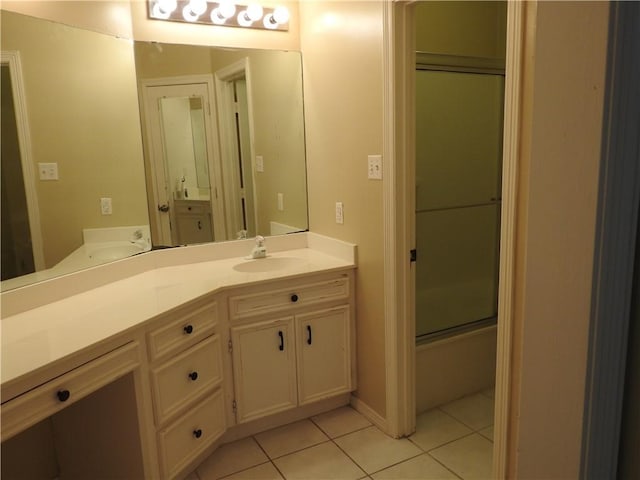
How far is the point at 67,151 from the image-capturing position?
6.67ft

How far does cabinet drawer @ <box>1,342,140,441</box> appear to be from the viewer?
1.29 meters

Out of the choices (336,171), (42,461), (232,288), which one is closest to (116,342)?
(232,288)

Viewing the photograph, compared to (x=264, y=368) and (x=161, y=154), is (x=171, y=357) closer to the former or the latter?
(x=264, y=368)

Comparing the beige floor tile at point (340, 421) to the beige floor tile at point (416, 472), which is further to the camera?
the beige floor tile at point (340, 421)

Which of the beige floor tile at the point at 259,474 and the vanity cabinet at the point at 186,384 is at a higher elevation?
the vanity cabinet at the point at 186,384

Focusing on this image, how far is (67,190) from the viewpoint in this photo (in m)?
2.04

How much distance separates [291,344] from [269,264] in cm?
48

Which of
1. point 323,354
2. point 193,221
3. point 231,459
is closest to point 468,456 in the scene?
point 323,354

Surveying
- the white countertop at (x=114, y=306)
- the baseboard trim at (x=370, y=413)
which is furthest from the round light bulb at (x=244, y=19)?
the baseboard trim at (x=370, y=413)

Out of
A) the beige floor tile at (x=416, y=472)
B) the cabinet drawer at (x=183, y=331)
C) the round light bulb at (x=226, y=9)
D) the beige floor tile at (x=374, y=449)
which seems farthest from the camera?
the round light bulb at (x=226, y=9)

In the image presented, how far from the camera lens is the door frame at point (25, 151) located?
178 centimetres

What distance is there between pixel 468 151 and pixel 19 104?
2377mm

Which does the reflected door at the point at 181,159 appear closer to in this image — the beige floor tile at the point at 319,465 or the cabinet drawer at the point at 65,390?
the cabinet drawer at the point at 65,390

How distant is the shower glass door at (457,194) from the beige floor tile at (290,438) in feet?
2.85
